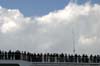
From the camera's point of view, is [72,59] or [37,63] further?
Result: [72,59]

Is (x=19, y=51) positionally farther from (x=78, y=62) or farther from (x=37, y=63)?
(x=78, y=62)

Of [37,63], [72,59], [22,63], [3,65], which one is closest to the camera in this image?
[3,65]

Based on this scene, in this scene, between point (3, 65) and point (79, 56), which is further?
point (79, 56)

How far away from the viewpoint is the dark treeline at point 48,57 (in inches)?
2472

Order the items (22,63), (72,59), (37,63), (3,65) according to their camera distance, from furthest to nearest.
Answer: (72,59)
(37,63)
(22,63)
(3,65)

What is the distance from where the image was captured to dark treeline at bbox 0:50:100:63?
62.8 meters

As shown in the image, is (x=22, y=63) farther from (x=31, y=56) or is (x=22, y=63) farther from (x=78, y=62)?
(x=78, y=62)

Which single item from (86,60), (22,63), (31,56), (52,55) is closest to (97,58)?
(86,60)

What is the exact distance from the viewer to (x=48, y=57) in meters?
68.6

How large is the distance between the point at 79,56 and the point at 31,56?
8979 millimetres

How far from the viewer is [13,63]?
44812 millimetres

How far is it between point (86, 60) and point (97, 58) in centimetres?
284

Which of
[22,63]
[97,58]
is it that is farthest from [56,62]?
[22,63]

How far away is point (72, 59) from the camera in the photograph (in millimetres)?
69625
